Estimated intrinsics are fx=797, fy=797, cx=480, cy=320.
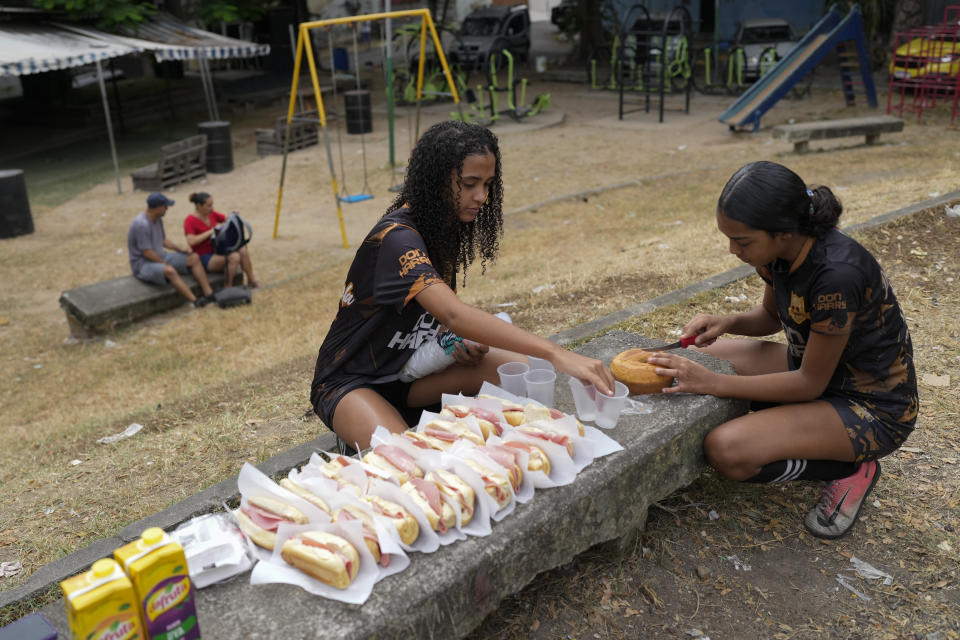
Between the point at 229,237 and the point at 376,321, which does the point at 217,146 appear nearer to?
the point at 229,237

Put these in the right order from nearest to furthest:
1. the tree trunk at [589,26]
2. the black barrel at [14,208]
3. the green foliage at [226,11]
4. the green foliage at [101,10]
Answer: the black barrel at [14,208] → the green foliage at [101,10] → the green foliage at [226,11] → the tree trunk at [589,26]

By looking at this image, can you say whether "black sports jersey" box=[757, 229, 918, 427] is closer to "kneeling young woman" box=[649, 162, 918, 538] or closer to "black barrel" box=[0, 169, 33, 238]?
"kneeling young woman" box=[649, 162, 918, 538]

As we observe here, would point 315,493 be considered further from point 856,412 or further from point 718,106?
point 718,106

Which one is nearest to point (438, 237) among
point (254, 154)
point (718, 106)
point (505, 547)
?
point (505, 547)

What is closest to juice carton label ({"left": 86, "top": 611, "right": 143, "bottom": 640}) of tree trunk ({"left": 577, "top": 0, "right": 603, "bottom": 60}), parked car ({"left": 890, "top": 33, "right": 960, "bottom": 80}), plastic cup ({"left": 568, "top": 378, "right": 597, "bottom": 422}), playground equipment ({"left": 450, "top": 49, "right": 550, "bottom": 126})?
plastic cup ({"left": 568, "top": 378, "right": 597, "bottom": 422})

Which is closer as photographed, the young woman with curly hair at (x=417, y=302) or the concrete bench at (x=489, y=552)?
the concrete bench at (x=489, y=552)

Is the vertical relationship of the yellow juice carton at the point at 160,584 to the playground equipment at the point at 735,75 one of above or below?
below

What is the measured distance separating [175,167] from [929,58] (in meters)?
12.3

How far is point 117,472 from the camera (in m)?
3.85

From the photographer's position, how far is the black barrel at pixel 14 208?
1035 cm

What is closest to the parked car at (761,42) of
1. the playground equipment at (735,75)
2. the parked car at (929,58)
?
the playground equipment at (735,75)

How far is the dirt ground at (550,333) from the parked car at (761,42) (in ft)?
17.1

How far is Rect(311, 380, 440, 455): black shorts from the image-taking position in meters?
2.93

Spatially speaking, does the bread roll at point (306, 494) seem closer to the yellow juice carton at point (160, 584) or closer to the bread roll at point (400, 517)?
the bread roll at point (400, 517)
